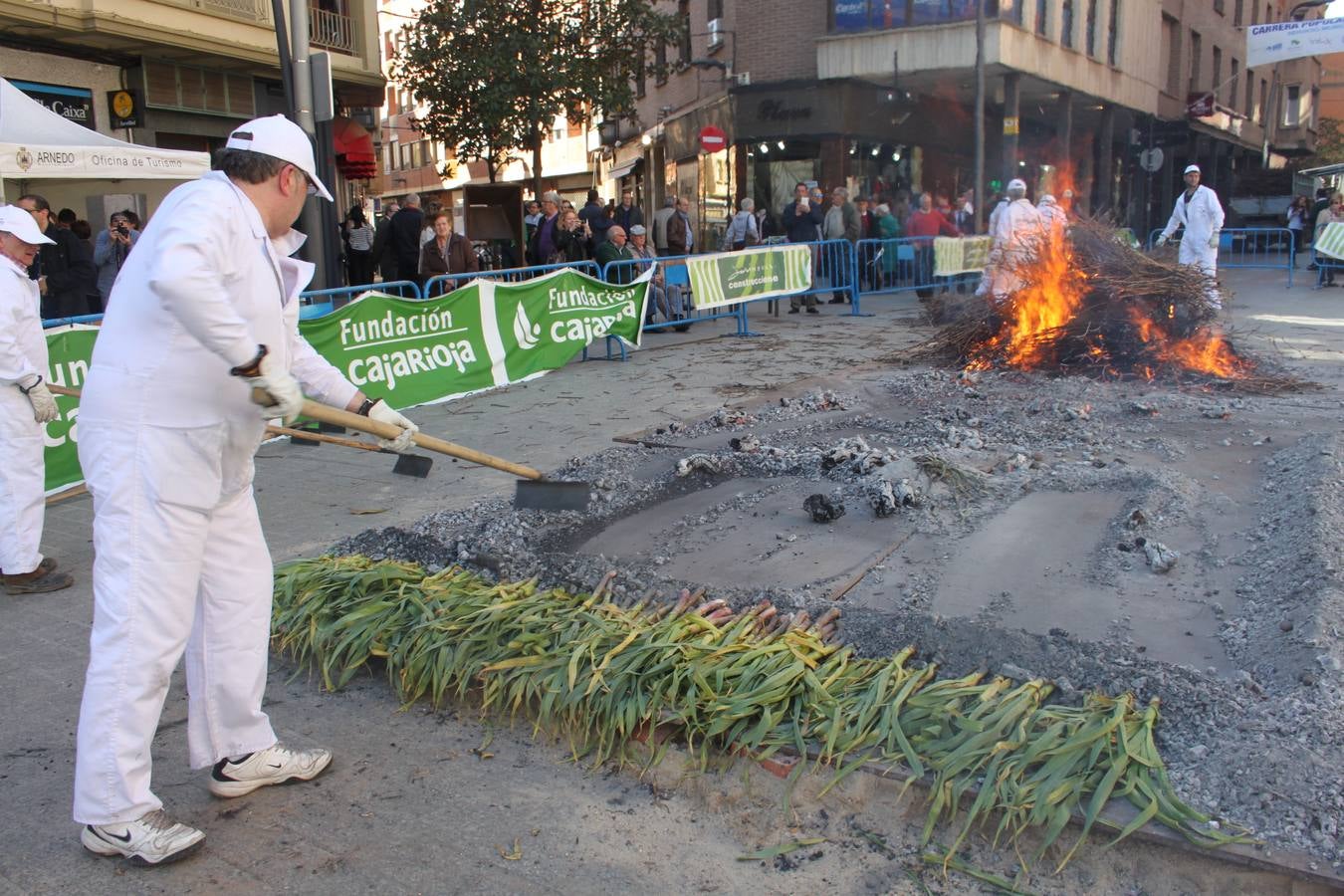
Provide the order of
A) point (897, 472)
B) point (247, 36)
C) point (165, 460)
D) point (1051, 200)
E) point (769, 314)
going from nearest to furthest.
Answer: point (165, 460) → point (897, 472) → point (1051, 200) → point (769, 314) → point (247, 36)

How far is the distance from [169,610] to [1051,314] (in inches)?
360

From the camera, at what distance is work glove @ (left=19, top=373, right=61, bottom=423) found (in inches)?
212

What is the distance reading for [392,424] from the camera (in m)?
3.77

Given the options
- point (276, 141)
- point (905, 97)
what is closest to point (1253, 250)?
point (905, 97)

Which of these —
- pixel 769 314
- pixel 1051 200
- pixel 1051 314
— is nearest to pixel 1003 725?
pixel 1051 314

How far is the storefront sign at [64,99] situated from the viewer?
16.2 m

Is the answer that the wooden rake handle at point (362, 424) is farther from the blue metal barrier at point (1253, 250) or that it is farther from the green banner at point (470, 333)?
the blue metal barrier at point (1253, 250)

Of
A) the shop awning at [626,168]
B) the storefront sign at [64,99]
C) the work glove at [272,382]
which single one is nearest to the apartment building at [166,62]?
the storefront sign at [64,99]

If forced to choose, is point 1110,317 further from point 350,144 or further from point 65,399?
point 350,144

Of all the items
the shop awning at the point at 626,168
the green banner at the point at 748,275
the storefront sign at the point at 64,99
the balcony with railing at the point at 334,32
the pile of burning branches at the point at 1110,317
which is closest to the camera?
the pile of burning branches at the point at 1110,317

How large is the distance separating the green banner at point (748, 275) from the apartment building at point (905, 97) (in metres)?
7.58

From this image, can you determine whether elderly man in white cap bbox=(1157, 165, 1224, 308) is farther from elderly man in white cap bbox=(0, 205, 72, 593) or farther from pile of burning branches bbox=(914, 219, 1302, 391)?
elderly man in white cap bbox=(0, 205, 72, 593)

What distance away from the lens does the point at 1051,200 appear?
44.1 ft

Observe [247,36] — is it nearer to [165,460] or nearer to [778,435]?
[778,435]
